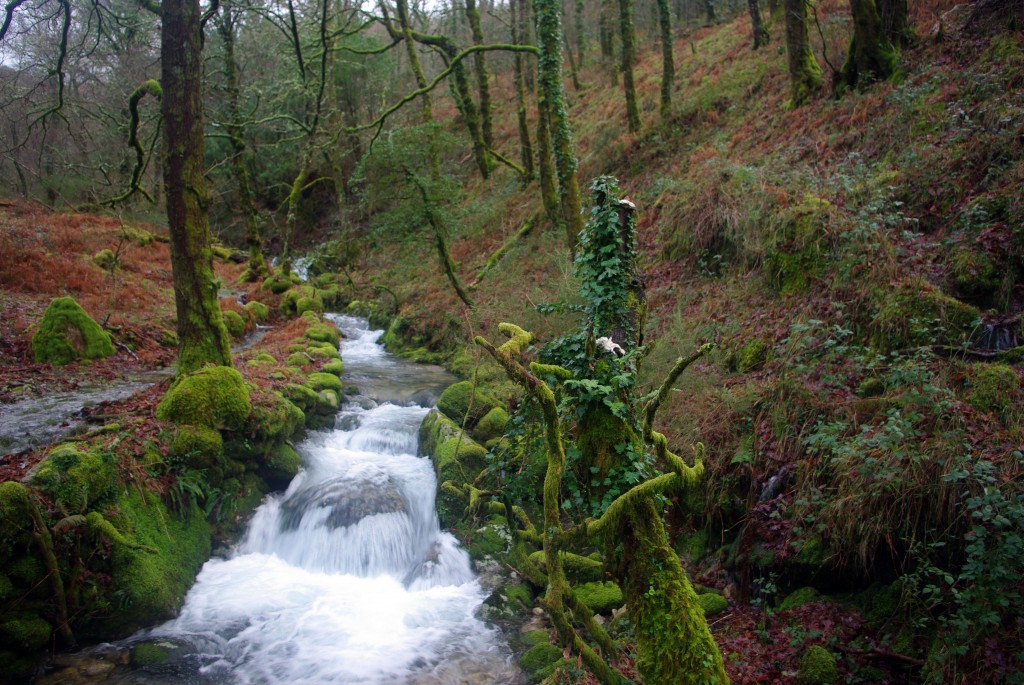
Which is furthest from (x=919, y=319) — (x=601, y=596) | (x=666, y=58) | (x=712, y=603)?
(x=666, y=58)

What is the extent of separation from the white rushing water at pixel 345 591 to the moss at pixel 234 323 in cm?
635

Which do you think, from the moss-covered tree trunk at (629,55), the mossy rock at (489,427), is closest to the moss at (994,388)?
the mossy rock at (489,427)

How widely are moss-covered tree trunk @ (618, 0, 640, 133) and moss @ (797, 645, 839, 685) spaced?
15.1 meters

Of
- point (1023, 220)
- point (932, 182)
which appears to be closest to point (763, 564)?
point (1023, 220)

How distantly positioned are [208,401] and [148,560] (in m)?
2.28

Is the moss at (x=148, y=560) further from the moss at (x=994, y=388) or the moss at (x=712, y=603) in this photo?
the moss at (x=994, y=388)

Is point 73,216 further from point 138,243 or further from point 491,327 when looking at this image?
point 491,327

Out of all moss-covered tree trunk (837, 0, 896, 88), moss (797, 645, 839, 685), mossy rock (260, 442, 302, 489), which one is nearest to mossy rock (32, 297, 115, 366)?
mossy rock (260, 442, 302, 489)

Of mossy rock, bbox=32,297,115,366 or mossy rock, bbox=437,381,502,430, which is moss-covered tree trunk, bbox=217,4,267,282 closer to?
mossy rock, bbox=32,297,115,366

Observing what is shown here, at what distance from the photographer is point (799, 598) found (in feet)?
17.2

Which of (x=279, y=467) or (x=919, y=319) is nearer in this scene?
(x=919, y=319)

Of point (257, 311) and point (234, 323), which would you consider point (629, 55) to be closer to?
point (234, 323)

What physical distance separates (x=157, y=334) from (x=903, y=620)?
47.1ft

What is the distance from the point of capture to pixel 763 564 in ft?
18.6
